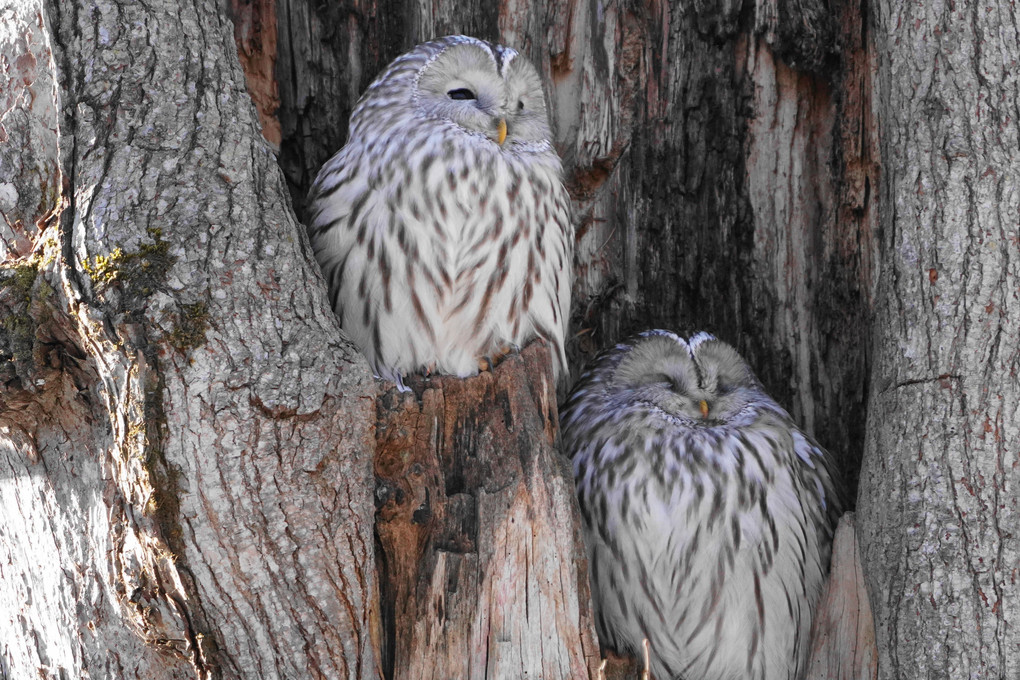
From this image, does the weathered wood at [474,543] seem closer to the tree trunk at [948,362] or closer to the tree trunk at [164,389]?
the tree trunk at [164,389]

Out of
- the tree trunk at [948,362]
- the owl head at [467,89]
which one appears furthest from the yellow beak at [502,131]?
the tree trunk at [948,362]

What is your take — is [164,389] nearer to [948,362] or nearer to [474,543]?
[474,543]

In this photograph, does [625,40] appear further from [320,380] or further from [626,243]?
[320,380]

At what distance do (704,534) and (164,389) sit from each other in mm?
1691

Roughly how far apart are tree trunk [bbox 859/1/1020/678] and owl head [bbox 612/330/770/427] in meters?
0.54

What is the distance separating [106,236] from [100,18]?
0.63m

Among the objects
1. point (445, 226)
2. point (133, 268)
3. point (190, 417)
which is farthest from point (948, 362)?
point (133, 268)

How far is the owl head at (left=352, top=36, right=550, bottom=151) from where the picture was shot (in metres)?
3.41

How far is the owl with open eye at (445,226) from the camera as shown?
316 centimetres

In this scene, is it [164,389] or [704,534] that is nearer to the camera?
[164,389]

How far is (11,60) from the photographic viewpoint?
9.34 feet

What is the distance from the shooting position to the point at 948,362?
2922 millimetres

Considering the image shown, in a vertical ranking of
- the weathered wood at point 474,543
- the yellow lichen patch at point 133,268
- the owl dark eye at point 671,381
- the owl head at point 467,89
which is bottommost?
the weathered wood at point 474,543

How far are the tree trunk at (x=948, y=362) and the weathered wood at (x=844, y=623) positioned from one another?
6cm
